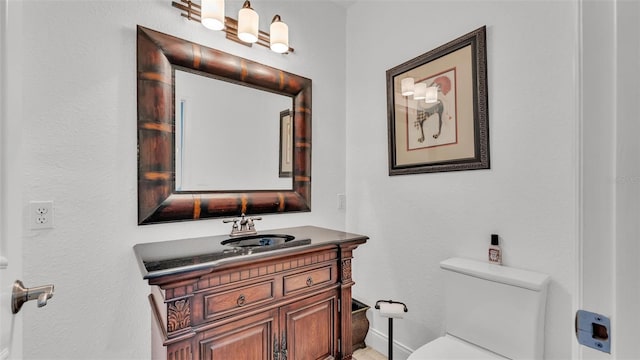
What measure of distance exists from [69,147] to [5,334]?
3.31ft

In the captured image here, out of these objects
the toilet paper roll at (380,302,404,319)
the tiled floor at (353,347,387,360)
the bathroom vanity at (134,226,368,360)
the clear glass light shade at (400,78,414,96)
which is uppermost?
the clear glass light shade at (400,78,414,96)

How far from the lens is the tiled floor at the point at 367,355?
6.40 feet

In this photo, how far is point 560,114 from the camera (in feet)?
4.06

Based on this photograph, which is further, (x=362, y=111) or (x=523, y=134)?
(x=362, y=111)

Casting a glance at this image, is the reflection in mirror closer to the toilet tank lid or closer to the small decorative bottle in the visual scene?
the toilet tank lid

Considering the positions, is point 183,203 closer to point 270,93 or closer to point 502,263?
point 270,93

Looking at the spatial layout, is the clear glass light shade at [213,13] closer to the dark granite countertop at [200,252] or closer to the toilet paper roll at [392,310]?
the dark granite countertop at [200,252]

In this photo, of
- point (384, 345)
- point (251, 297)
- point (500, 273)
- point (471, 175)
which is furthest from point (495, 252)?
point (251, 297)

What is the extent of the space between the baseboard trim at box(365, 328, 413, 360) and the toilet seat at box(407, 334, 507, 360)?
0.51 metres

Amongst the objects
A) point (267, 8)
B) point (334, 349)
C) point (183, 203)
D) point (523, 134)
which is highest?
point (267, 8)

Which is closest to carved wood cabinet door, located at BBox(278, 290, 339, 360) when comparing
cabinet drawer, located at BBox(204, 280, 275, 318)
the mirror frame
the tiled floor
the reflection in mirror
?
cabinet drawer, located at BBox(204, 280, 275, 318)

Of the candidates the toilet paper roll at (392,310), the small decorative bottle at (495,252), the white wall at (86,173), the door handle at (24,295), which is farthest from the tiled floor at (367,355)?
the door handle at (24,295)

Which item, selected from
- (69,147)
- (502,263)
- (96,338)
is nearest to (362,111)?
(502,263)

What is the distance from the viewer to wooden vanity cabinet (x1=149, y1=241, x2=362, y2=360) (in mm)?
1045
